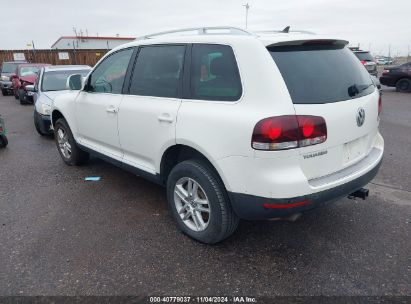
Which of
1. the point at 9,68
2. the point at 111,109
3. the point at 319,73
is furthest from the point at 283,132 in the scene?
the point at 9,68

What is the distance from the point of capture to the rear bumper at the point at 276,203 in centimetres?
259

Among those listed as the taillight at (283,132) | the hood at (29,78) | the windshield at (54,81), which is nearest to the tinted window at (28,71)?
the hood at (29,78)

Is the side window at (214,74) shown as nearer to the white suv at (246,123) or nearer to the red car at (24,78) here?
the white suv at (246,123)

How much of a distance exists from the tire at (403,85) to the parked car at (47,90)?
13.1 meters

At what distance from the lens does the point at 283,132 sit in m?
2.48

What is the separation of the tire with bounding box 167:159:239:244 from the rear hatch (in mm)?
716

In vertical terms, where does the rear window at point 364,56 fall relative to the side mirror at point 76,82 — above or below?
below

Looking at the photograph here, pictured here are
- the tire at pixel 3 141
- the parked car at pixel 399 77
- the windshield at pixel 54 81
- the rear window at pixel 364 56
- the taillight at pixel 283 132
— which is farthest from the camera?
the rear window at pixel 364 56

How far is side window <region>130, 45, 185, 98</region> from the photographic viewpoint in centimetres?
329

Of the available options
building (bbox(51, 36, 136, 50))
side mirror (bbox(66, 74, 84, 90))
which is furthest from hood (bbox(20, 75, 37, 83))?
building (bbox(51, 36, 136, 50))

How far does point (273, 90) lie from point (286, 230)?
1.56m

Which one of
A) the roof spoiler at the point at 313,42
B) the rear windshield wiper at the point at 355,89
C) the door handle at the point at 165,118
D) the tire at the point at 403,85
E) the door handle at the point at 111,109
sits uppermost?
the roof spoiler at the point at 313,42

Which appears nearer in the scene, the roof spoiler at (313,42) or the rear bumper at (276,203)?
the rear bumper at (276,203)

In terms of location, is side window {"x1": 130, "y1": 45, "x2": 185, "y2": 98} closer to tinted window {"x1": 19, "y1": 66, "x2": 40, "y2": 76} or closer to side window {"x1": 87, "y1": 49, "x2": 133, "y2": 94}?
side window {"x1": 87, "y1": 49, "x2": 133, "y2": 94}
